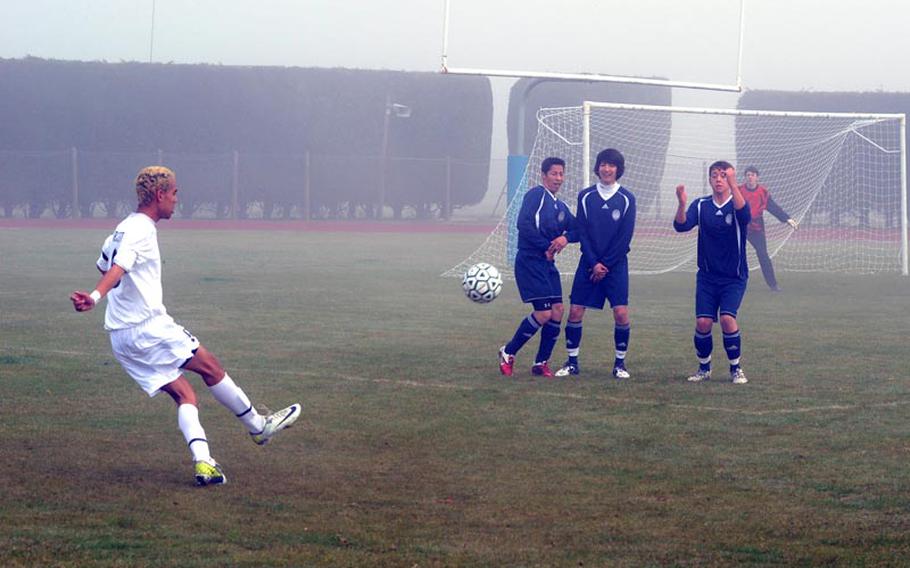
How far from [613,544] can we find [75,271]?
18334 mm

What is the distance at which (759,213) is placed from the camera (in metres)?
19.4

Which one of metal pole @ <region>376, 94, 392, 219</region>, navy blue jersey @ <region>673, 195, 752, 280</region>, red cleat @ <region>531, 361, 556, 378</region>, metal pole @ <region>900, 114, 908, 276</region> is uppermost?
metal pole @ <region>376, 94, 392, 219</region>

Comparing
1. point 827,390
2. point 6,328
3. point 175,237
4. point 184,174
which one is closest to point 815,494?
point 827,390

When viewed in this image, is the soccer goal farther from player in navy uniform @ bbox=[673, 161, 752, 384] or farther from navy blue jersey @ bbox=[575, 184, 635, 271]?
player in navy uniform @ bbox=[673, 161, 752, 384]

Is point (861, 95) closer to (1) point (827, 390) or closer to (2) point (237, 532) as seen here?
(1) point (827, 390)

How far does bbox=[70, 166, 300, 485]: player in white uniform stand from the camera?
272 inches

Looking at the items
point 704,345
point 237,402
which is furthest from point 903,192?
point 237,402

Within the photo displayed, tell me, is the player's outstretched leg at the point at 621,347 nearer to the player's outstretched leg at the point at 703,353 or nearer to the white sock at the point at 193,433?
the player's outstretched leg at the point at 703,353

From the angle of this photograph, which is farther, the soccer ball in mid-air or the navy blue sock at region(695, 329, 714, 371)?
the soccer ball in mid-air

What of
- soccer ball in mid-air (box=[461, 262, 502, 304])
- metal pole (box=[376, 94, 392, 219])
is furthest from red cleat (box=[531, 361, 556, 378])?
metal pole (box=[376, 94, 392, 219])

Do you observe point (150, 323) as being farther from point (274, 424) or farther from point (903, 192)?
point (903, 192)

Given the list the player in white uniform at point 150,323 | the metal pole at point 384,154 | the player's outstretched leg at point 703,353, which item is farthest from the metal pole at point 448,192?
the player in white uniform at point 150,323

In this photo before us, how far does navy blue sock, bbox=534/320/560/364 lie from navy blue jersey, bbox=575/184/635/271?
1.96 ft

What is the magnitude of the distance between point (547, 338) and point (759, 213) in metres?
9.31
